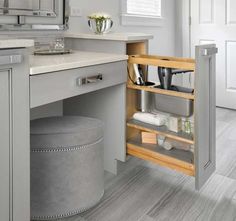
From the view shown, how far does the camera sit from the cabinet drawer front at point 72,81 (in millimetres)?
1363

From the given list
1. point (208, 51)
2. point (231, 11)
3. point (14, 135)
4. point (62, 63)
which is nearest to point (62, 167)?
point (14, 135)

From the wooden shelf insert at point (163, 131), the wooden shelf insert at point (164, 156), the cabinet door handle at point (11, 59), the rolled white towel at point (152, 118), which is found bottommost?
the wooden shelf insert at point (164, 156)

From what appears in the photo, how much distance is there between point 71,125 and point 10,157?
0.43 metres

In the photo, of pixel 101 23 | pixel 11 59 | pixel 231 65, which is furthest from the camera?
pixel 231 65

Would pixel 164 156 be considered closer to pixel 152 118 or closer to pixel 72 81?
pixel 152 118

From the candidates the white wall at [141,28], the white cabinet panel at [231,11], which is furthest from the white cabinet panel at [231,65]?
the white wall at [141,28]

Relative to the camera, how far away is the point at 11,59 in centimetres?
118

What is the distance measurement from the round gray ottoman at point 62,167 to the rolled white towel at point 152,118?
0.45 m

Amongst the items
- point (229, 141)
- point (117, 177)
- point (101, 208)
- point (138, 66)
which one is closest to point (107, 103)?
point (138, 66)

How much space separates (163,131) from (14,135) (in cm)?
94

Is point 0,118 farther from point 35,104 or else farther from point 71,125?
point 71,125

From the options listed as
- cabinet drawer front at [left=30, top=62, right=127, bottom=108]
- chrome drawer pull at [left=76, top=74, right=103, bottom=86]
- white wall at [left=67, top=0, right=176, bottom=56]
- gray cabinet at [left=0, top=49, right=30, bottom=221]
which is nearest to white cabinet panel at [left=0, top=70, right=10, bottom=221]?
gray cabinet at [left=0, top=49, right=30, bottom=221]

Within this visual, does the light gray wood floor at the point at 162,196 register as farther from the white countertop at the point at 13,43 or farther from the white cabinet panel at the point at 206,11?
the white cabinet panel at the point at 206,11

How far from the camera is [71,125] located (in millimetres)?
1627
